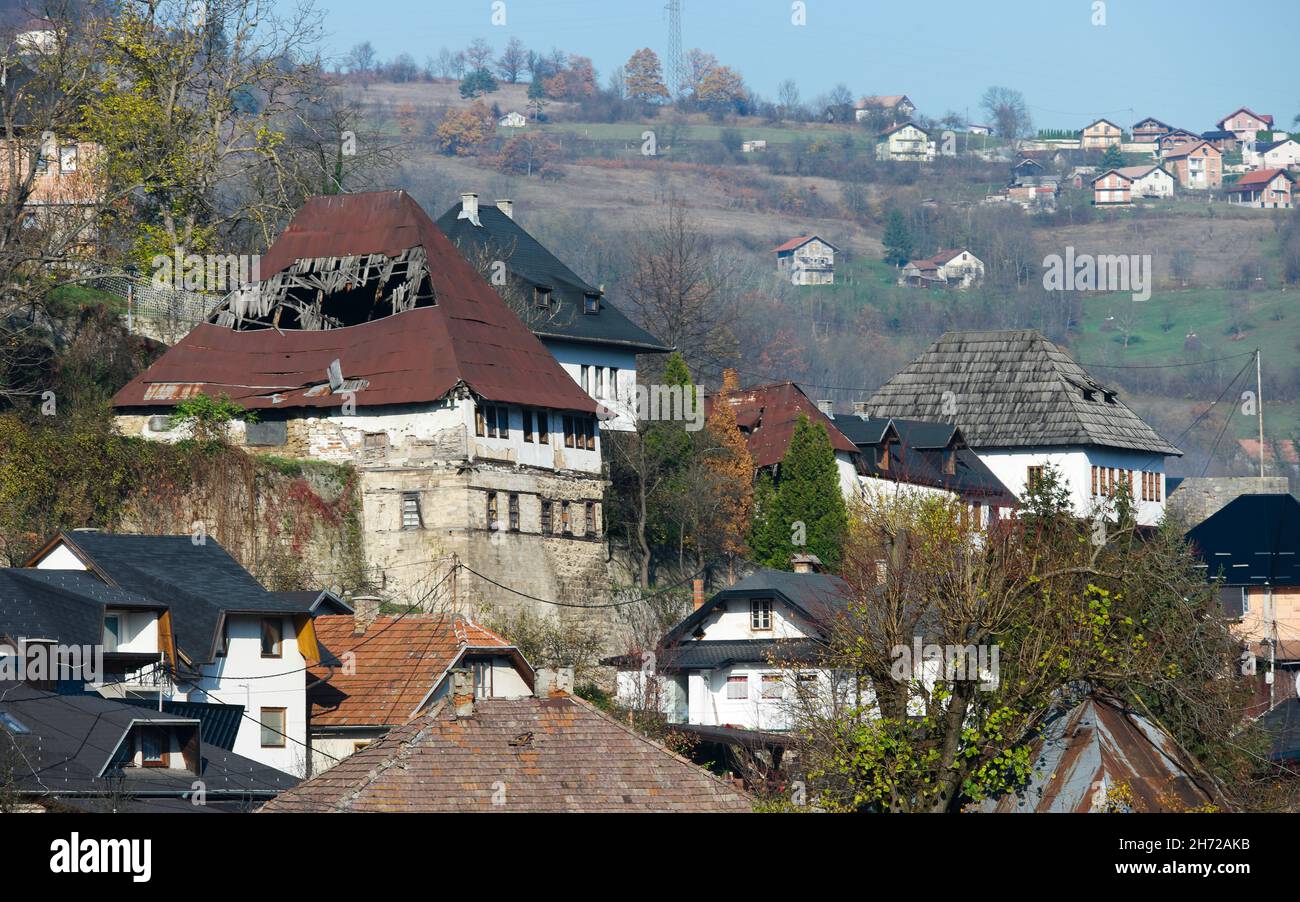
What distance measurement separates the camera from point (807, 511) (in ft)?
191

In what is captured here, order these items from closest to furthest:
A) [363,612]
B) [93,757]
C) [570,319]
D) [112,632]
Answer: [93,757] → [112,632] → [363,612] → [570,319]

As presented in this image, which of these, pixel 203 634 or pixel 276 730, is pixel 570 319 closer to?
pixel 276 730

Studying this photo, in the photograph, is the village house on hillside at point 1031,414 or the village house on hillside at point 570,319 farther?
the village house on hillside at point 1031,414

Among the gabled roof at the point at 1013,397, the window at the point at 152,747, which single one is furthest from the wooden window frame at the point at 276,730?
the gabled roof at the point at 1013,397

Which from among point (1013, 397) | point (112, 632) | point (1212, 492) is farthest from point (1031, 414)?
point (112, 632)

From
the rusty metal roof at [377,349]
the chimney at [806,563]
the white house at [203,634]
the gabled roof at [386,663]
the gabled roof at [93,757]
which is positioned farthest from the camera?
the chimney at [806,563]

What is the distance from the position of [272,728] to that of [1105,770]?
15.0 meters

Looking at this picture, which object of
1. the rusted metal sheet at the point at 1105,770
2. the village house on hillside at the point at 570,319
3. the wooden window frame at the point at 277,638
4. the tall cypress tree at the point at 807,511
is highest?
the village house on hillside at the point at 570,319

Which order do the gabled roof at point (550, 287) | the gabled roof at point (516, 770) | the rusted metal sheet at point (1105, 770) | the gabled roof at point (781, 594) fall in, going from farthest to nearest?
the gabled roof at point (550, 287) < the gabled roof at point (781, 594) < the rusted metal sheet at point (1105, 770) < the gabled roof at point (516, 770)

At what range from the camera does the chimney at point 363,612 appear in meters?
44.8

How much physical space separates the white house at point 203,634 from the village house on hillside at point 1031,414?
3572 centimetres

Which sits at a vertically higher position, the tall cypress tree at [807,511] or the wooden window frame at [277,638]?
the tall cypress tree at [807,511]

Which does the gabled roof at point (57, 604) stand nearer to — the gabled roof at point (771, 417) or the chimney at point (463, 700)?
the chimney at point (463, 700)
